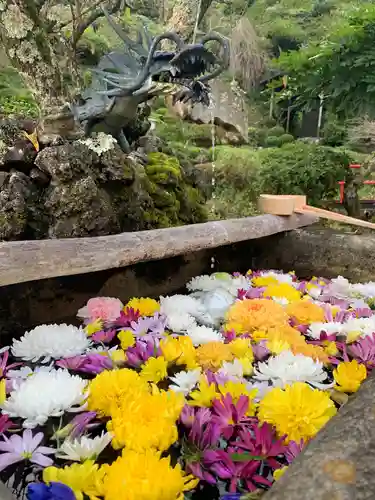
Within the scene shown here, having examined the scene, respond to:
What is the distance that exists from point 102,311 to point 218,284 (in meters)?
0.64

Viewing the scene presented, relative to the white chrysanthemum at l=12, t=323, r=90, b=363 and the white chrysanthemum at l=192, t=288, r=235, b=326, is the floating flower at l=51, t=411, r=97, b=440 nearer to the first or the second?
the white chrysanthemum at l=12, t=323, r=90, b=363

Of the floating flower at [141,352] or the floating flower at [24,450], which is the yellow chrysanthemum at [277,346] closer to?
the floating flower at [141,352]

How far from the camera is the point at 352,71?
165 inches

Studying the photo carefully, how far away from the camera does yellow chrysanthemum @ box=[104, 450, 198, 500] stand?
0.63 meters

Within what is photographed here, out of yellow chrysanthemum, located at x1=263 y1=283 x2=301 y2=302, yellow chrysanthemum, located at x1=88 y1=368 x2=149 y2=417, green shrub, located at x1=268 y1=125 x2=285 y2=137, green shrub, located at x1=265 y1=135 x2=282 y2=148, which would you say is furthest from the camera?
green shrub, located at x1=268 y1=125 x2=285 y2=137

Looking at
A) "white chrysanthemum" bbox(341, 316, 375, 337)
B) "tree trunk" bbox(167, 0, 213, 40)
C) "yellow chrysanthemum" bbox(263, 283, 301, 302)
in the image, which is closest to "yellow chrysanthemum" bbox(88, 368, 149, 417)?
"white chrysanthemum" bbox(341, 316, 375, 337)

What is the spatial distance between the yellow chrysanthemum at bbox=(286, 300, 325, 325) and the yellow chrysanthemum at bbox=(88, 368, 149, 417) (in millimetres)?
741

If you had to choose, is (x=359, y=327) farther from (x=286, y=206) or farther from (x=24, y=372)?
(x=286, y=206)

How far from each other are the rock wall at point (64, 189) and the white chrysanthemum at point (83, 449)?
116 centimetres

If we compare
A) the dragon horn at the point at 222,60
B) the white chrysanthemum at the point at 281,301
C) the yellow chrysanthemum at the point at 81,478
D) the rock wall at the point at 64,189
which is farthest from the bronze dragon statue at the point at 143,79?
the yellow chrysanthemum at the point at 81,478

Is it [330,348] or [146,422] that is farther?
[330,348]

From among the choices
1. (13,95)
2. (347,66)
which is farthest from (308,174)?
(13,95)

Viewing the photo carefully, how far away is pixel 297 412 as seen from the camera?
0.85 meters

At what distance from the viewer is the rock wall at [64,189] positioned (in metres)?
1.85
